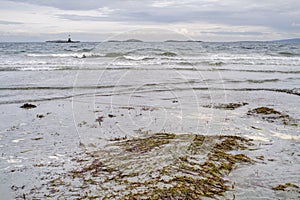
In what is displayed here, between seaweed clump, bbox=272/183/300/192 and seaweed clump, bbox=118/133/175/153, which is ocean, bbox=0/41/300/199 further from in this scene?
seaweed clump, bbox=118/133/175/153

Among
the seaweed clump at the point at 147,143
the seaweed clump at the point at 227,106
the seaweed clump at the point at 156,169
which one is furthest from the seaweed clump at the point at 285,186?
the seaweed clump at the point at 227,106

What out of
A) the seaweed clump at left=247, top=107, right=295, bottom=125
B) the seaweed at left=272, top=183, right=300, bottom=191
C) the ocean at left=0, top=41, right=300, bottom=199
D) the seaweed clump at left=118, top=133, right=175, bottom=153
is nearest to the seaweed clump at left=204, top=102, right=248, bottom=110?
the ocean at left=0, top=41, right=300, bottom=199

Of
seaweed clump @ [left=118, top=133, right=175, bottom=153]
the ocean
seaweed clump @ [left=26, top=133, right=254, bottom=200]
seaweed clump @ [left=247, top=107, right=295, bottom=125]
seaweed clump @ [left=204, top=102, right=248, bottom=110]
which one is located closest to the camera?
seaweed clump @ [left=26, top=133, right=254, bottom=200]

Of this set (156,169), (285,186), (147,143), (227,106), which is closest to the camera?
(285,186)

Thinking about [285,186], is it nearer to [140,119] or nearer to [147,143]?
[147,143]

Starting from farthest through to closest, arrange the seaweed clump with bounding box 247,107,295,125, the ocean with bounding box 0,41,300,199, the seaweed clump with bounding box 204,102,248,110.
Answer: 1. the seaweed clump with bounding box 204,102,248,110
2. the seaweed clump with bounding box 247,107,295,125
3. the ocean with bounding box 0,41,300,199

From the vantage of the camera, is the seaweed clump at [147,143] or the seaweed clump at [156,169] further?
the seaweed clump at [147,143]

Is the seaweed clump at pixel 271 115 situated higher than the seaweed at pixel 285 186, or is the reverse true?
the seaweed clump at pixel 271 115

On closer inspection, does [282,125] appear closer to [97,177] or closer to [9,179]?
[97,177]

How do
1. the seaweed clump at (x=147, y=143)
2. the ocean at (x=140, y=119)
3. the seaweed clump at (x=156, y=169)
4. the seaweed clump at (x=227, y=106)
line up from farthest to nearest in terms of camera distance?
the seaweed clump at (x=227, y=106)
the seaweed clump at (x=147, y=143)
the ocean at (x=140, y=119)
the seaweed clump at (x=156, y=169)

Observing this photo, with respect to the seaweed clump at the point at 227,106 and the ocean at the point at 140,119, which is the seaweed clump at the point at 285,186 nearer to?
the ocean at the point at 140,119

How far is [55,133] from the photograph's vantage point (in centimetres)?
689

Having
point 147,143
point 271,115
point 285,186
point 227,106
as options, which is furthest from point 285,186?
point 227,106

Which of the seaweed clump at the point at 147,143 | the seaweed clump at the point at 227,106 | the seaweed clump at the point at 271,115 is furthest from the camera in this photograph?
the seaweed clump at the point at 227,106
